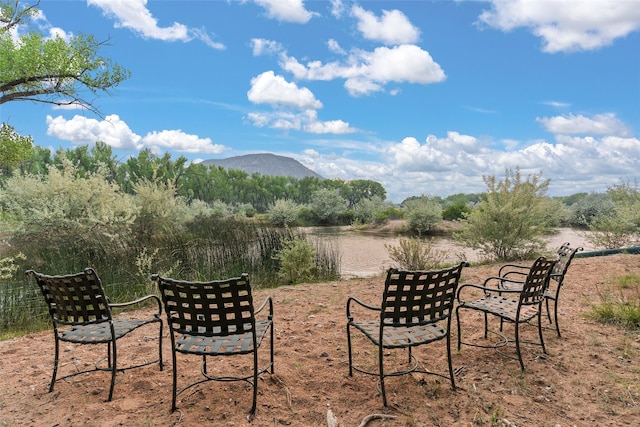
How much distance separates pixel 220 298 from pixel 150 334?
2.24m

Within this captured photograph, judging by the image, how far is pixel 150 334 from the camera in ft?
12.9

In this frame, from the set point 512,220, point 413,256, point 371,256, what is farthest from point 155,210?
point 512,220

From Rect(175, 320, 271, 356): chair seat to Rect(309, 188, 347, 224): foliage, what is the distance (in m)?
24.5

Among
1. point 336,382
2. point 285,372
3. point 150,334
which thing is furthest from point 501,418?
point 150,334

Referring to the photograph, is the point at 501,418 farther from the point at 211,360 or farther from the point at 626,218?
the point at 626,218

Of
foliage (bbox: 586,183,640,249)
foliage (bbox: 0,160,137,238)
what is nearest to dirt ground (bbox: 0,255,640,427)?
foliage (bbox: 0,160,137,238)

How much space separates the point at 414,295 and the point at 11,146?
398 inches

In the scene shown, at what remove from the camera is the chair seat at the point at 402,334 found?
93.9 inches

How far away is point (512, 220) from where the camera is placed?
8594 millimetres

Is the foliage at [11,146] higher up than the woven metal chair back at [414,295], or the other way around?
the foliage at [11,146]

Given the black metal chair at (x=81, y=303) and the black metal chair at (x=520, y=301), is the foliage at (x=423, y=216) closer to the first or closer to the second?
the black metal chair at (x=520, y=301)

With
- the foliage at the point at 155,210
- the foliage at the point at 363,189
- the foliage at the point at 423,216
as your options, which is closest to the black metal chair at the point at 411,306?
the foliage at the point at 155,210

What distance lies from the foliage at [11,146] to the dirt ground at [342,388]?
22.7ft

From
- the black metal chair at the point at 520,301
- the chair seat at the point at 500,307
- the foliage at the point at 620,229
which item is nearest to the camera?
the black metal chair at the point at 520,301
